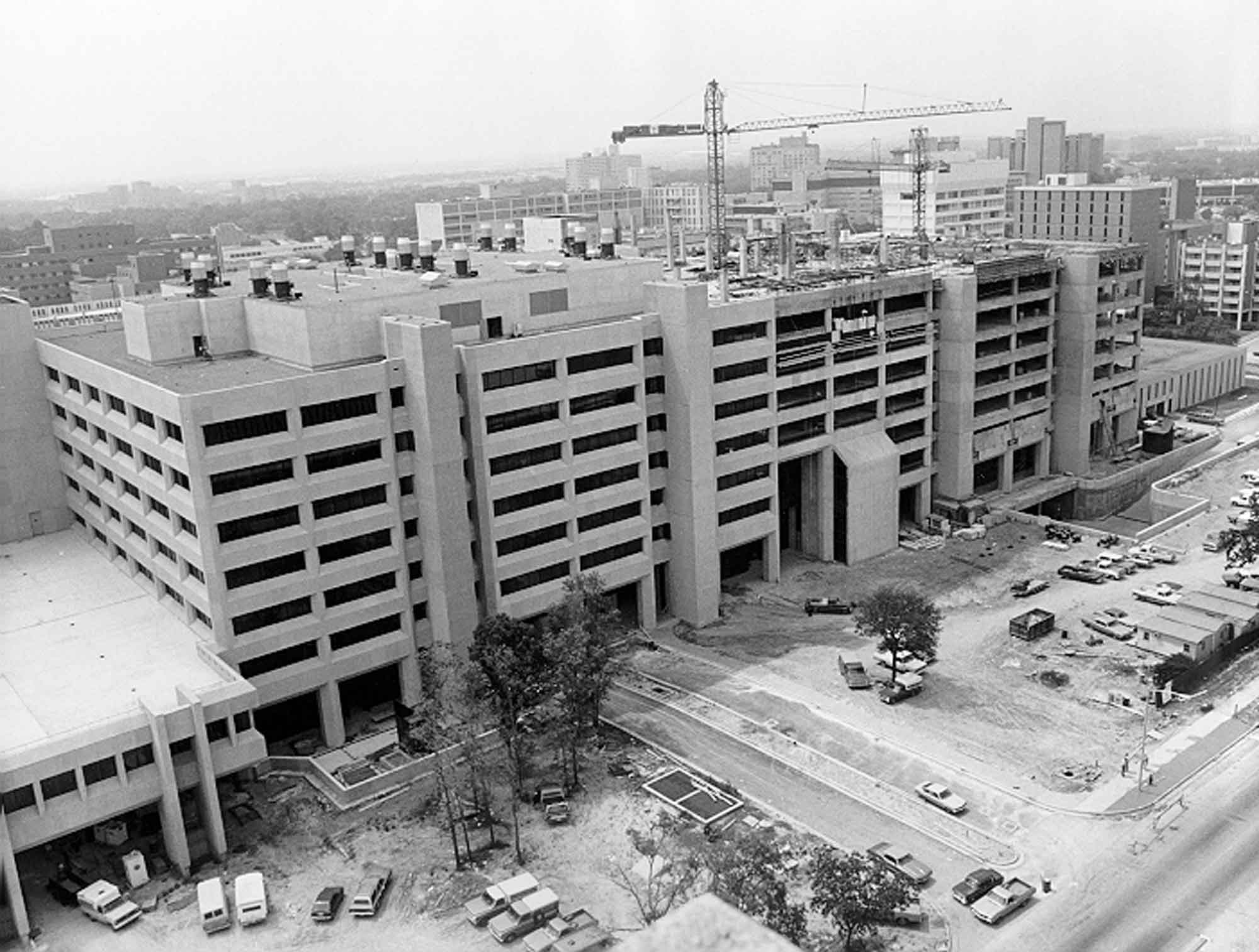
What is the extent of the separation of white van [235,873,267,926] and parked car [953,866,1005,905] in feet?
89.6

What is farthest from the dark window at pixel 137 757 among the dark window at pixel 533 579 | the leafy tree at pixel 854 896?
the leafy tree at pixel 854 896

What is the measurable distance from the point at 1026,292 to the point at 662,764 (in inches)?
2257

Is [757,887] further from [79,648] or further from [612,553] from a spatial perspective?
[79,648]

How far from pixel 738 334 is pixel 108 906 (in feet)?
156

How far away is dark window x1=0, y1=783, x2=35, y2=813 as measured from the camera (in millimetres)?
47000

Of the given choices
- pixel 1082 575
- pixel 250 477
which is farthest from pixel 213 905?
pixel 1082 575

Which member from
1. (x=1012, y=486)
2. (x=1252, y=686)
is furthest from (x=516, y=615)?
(x=1012, y=486)

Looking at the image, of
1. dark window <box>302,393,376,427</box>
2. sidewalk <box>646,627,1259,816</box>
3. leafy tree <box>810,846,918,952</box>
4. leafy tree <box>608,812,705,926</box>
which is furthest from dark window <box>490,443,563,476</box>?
leafy tree <box>810,846,918,952</box>

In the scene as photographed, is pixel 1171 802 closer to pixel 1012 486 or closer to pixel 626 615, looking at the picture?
pixel 626 615

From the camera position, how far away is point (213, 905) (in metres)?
46.2

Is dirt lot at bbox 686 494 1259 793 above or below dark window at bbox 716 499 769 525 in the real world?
below

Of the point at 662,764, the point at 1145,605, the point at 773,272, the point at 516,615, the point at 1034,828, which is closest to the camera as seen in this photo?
the point at 1034,828

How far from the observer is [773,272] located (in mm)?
92000

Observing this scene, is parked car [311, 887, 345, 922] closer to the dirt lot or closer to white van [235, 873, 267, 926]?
white van [235, 873, 267, 926]
